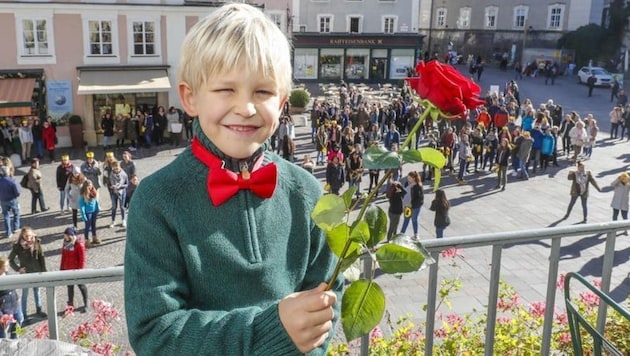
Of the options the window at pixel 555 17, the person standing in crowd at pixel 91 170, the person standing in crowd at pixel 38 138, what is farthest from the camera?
the window at pixel 555 17

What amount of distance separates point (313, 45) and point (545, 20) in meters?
20.0

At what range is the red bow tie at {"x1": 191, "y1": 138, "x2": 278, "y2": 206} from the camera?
175 cm

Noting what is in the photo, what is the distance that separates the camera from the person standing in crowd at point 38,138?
21672 mm

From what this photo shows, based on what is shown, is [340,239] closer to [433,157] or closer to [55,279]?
[433,157]

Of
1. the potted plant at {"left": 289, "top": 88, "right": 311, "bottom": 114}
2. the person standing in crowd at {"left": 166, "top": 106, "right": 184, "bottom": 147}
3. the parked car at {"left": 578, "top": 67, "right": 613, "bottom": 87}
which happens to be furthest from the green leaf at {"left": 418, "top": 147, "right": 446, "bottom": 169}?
the parked car at {"left": 578, "top": 67, "right": 613, "bottom": 87}

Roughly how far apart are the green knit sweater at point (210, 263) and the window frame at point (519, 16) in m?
54.6

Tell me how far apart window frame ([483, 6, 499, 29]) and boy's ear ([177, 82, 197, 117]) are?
56.1 metres

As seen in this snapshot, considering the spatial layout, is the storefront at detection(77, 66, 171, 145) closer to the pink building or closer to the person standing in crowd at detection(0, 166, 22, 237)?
the pink building

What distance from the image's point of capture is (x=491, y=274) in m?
2.85

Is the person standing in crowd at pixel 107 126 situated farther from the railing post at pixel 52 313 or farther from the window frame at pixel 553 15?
the window frame at pixel 553 15

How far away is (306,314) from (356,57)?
43.5m

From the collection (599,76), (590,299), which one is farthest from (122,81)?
(599,76)

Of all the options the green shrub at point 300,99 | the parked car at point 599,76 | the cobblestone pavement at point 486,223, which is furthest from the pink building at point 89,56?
the parked car at point 599,76

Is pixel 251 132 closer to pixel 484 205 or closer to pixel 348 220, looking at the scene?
pixel 348 220
